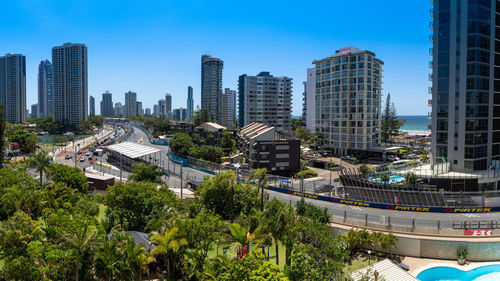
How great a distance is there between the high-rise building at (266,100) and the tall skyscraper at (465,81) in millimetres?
92101

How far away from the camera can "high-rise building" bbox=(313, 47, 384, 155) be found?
89.6m

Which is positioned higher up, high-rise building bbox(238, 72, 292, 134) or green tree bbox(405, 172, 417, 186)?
high-rise building bbox(238, 72, 292, 134)

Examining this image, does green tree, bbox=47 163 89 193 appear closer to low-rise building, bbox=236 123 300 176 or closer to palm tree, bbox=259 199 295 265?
palm tree, bbox=259 199 295 265

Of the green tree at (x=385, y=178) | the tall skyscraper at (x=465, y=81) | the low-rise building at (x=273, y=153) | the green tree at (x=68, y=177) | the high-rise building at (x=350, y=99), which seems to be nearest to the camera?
the green tree at (x=68, y=177)

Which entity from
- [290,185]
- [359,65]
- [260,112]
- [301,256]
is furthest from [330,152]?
[301,256]

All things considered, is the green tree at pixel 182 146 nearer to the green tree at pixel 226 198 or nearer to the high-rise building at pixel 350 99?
the high-rise building at pixel 350 99

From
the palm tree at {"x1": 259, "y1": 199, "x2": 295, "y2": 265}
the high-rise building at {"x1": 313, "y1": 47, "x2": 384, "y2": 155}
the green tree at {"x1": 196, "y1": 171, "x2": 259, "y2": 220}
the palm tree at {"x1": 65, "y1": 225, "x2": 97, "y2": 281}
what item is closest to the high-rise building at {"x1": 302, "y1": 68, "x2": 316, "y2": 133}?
the high-rise building at {"x1": 313, "y1": 47, "x2": 384, "y2": 155}

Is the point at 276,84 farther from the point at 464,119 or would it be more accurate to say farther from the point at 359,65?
the point at 464,119

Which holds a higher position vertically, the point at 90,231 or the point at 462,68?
the point at 462,68

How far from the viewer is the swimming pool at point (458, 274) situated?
28.6 m

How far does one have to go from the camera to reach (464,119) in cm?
5516

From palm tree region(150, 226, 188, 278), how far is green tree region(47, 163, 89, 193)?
28.8 metres

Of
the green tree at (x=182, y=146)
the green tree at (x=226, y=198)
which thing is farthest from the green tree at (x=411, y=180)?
the green tree at (x=182, y=146)

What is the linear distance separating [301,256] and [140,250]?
37.8ft
